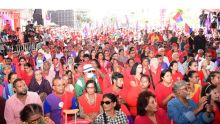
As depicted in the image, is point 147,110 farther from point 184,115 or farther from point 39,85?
point 39,85

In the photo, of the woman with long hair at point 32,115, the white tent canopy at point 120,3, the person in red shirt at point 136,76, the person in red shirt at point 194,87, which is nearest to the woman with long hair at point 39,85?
the white tent canopy at point 120,3

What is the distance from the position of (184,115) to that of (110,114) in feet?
3.12

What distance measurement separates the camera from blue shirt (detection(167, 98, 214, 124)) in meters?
4.95

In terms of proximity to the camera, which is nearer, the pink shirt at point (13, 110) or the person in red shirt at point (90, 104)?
the pink shirt at point (13, 110)

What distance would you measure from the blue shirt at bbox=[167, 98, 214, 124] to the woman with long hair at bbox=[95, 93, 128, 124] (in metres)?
0.65

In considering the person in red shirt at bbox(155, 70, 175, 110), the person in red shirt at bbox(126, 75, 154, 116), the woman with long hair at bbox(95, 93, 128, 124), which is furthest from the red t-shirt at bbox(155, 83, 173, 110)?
the woman with long hair at bbox(95, 93, 128, 124)

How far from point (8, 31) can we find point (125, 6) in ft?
50.3

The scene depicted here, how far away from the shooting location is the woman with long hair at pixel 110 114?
15.8 ft

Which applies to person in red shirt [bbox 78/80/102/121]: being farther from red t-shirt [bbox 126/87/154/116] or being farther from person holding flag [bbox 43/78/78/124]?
red t-shirt [bbox 126/87/154/116]

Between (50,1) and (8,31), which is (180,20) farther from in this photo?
(50,1)

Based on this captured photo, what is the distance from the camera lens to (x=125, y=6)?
7.45 metres

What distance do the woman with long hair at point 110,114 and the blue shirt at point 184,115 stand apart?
649mm

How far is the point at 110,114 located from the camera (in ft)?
16.0

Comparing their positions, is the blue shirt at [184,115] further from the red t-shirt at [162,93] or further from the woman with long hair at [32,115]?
the woman with long hair at [32,115]
